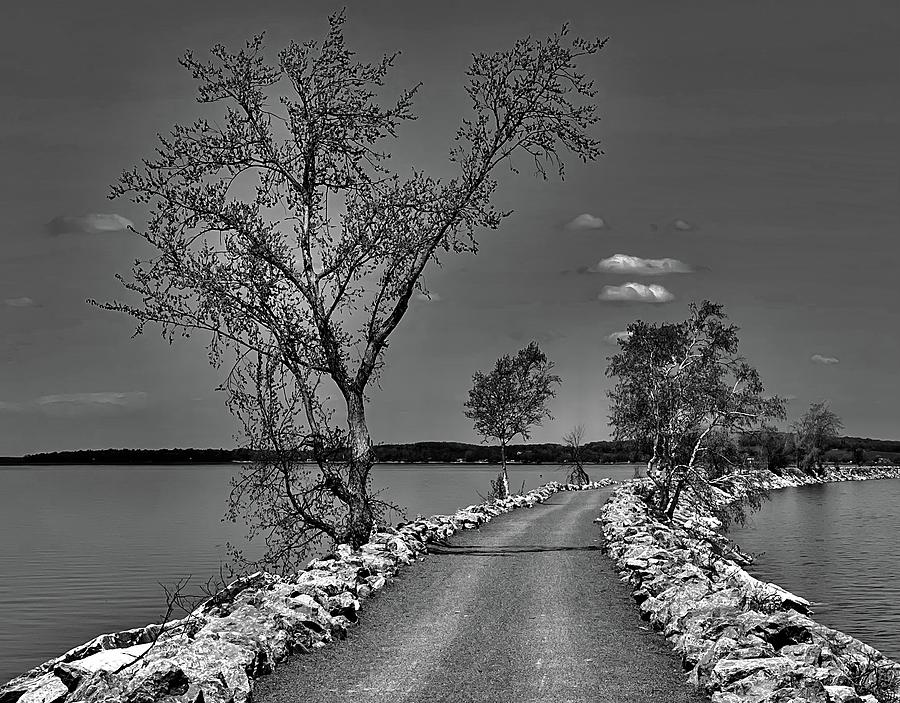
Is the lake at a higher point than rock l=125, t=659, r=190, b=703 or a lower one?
lower

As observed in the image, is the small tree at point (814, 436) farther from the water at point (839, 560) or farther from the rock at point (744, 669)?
the rock at point (744, 669)

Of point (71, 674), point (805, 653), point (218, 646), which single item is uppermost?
point (218, 646)

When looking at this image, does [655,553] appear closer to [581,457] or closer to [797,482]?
[581,457]

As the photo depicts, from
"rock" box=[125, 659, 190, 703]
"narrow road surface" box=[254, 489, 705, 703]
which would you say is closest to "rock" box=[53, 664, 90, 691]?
"rock" box=[125, 659, 190, 703]

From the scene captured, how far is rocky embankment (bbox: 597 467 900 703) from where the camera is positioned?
34.0 feet

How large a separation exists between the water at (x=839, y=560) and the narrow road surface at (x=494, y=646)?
6974 millimetres

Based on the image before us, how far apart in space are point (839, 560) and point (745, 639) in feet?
82.8

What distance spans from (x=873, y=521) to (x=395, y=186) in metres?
41.1

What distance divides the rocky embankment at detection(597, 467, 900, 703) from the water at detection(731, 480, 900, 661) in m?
4.62

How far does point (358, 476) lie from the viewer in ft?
A: 75.4

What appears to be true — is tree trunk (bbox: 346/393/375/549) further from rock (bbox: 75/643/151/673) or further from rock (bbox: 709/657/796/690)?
rock (bbox: 709/657/796/690)

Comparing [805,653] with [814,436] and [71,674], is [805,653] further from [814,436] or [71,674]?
[814,436]

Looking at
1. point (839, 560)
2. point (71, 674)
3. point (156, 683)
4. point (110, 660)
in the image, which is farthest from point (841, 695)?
point (839, 560)

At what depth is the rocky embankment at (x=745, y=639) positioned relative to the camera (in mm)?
10359
